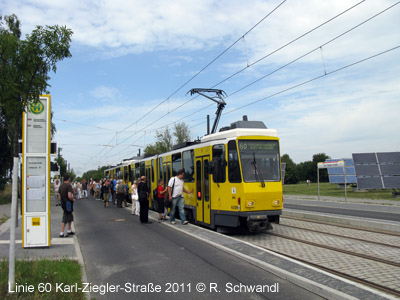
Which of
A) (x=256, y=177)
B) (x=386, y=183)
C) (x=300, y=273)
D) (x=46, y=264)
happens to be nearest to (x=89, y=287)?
(x=46, y=264)

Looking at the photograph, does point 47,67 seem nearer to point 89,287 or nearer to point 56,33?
point 56,33

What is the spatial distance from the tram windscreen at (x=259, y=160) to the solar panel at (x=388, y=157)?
18.2 meters

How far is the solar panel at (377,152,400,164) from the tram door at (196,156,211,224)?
18.7m

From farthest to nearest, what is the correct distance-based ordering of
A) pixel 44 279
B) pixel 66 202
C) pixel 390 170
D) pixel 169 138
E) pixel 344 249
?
1. pixel 169 138
2. pixel 390 170
3. pixel 66 202
4. pixel 344 249
5. pixel 44 279

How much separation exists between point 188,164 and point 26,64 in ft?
27.4

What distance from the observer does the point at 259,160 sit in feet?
35.6

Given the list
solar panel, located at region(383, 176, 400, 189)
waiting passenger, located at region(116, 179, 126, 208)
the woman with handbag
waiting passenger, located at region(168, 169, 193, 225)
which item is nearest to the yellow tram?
waiting passenger, located at region(168, 169, 193, 225)

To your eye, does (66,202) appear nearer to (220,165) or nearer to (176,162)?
(220,165)

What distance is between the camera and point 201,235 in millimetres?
9961

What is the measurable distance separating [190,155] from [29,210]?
623cm

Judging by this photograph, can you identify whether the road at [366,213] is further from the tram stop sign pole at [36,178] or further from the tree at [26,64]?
the tree at [26,64]

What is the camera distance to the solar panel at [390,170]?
83.0 feet

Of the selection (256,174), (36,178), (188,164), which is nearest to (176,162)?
(188,164)

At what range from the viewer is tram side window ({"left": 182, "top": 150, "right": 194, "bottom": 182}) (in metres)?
13.2
